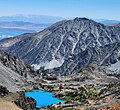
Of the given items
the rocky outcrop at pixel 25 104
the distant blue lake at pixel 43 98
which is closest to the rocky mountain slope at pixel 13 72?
the distant blue lake at pixel 43 98

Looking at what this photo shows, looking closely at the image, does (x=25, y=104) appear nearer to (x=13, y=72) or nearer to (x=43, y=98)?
(x=43, y=98)

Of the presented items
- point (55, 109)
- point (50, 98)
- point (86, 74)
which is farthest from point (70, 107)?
point (86, 74)

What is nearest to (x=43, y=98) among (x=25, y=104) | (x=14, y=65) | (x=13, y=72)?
(x=13, y=72)

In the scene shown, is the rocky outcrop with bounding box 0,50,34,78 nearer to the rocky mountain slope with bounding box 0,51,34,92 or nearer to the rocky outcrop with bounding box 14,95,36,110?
the rocky mountain slope with bounding box 0,51,34,92

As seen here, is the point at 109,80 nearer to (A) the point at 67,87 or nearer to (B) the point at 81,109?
(A) the point at 67,87

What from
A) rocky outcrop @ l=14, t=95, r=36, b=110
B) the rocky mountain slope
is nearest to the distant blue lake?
the rocky mountain slope
